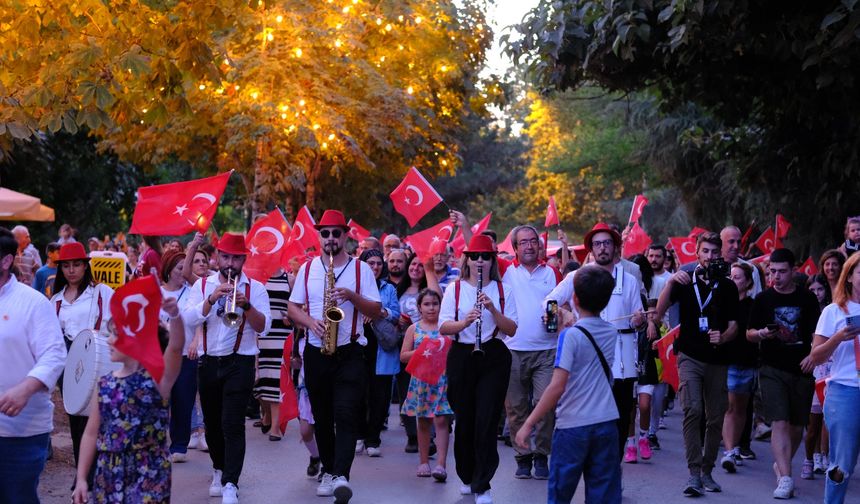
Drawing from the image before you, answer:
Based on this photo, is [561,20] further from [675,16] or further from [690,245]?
[690,245]

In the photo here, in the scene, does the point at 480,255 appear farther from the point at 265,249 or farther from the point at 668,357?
the point at 668,357

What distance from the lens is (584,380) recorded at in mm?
6797

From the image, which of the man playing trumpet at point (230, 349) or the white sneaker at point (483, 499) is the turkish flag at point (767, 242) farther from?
the man playing trumpet at point (230, 349)

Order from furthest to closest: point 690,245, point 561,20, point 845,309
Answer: point 690,245 < point 561,20 < point 845,309

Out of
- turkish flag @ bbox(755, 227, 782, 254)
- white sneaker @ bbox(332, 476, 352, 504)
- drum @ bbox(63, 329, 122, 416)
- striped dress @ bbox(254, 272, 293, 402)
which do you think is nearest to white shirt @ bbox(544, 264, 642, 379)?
white sneaker @ bbox(332, 476, 352, 504)

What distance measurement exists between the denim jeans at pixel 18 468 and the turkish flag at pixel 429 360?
4.97 metres

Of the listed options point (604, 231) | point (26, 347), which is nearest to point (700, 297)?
point (604, 231)

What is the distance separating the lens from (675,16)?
38.3ft

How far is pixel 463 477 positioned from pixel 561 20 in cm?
573

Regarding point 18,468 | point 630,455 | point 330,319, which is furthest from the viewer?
point 630,455

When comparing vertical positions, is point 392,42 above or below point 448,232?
above

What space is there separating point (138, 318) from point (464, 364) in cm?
Result: 388

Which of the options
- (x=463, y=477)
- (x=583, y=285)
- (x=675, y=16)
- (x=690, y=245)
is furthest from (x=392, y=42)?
(x=583, y=285)

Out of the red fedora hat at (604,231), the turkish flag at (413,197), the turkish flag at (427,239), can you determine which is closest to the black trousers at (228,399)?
the red fedora hat at (604,231)
